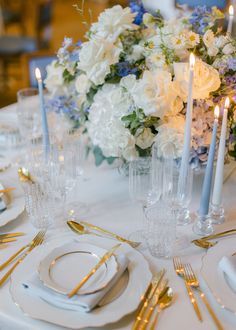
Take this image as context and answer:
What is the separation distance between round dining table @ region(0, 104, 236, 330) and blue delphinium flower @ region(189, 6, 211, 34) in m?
0.45

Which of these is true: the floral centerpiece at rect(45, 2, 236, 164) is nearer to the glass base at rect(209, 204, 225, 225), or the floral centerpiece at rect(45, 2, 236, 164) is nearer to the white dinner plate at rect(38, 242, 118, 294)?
the glass base at rect(209, 204, 225, 225)

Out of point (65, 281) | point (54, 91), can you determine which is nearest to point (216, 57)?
point (54, 91)

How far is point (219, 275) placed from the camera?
83cm

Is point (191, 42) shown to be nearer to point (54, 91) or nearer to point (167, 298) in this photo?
point (54, 91)

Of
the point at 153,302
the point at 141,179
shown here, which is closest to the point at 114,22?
the point at 141,179

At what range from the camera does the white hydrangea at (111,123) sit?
3.67ft

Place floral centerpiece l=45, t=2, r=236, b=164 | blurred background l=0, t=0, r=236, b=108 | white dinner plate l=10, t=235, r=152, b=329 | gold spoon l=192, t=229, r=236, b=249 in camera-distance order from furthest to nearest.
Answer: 1. blurred background l=0, t=0, r=236, b=108
2. floral centerpiece l=45, t=2, r=236, b=164
3. gold spoon l=192, t=229, r=236, b=249
4. white dinner plate l=10, t=235, r=152, b=329

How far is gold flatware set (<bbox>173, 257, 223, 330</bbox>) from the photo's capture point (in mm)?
764

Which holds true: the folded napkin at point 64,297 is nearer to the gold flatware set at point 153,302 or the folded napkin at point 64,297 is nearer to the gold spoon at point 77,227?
the gold flatware set at point 153,302

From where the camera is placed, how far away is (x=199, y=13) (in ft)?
3.98

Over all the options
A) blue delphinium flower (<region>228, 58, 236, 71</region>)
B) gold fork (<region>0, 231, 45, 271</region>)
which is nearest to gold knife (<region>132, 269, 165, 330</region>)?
gold fork (<region>0, 231, 45, 271</region>)

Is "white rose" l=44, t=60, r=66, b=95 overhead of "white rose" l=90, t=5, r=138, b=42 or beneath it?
beneath

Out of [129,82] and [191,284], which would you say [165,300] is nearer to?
[191,284]

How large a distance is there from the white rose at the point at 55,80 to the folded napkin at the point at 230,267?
0.86 metres
